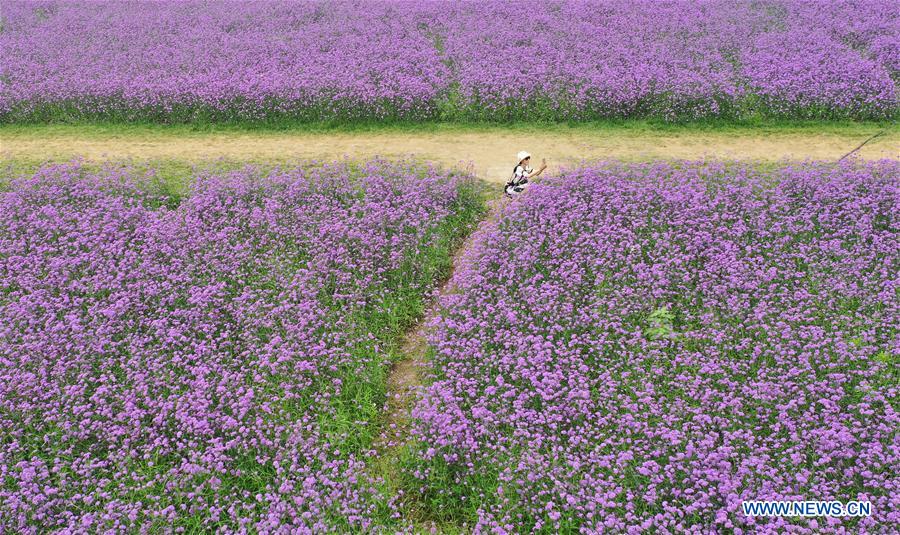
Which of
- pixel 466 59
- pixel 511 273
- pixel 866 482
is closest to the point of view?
pixel 866 482

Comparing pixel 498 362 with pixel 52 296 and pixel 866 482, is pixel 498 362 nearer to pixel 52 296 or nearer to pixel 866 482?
pixel 866 482

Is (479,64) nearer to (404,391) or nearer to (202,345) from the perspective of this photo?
(404,391)

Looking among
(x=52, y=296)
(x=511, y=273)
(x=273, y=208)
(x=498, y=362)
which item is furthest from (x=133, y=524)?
(x=273, y=208)

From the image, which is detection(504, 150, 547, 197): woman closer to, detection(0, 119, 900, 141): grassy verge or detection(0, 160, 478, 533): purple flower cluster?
detection(0, 160, 478, 533): purple flower cluster

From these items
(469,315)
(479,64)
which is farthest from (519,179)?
(479,64)

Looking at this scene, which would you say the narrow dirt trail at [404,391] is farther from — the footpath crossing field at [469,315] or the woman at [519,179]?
the woman at [519,179]
